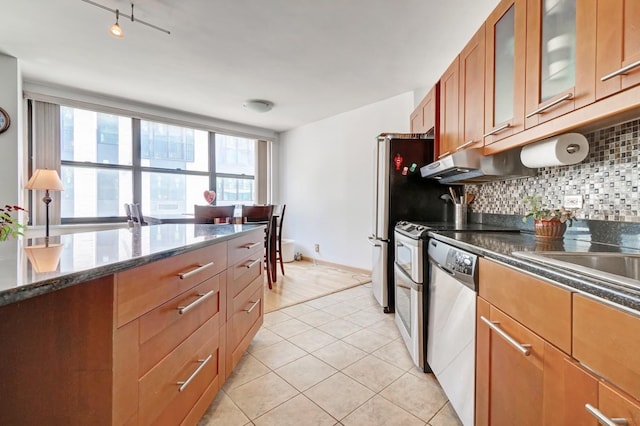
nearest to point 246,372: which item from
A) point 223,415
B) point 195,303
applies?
point 223,415

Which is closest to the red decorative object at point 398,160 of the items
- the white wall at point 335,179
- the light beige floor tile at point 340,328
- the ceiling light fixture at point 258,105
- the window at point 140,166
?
the white wall at point 335,179

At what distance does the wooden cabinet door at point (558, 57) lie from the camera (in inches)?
38.1

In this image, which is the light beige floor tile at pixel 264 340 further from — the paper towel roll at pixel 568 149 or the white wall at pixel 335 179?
the white wall at pixel 335 179

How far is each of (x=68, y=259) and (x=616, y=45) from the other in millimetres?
1688

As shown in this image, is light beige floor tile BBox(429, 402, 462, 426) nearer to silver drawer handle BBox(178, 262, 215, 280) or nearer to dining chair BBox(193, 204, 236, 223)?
silver drawer handle BBox(178, 262, 215, 280)

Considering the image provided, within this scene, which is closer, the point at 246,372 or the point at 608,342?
the point at 608,342

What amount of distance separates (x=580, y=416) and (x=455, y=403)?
71 cm

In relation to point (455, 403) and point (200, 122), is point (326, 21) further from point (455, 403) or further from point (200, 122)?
point (200, 122)

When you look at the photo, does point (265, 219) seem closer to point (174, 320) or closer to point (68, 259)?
point (174, 320)

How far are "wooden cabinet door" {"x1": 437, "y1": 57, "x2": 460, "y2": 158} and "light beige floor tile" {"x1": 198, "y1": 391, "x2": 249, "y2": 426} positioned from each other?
207 cm

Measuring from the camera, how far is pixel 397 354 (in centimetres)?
194

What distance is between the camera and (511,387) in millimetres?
937

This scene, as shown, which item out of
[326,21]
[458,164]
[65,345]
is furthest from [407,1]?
[65,345]

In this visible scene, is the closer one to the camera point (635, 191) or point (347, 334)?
point (635, 191)
